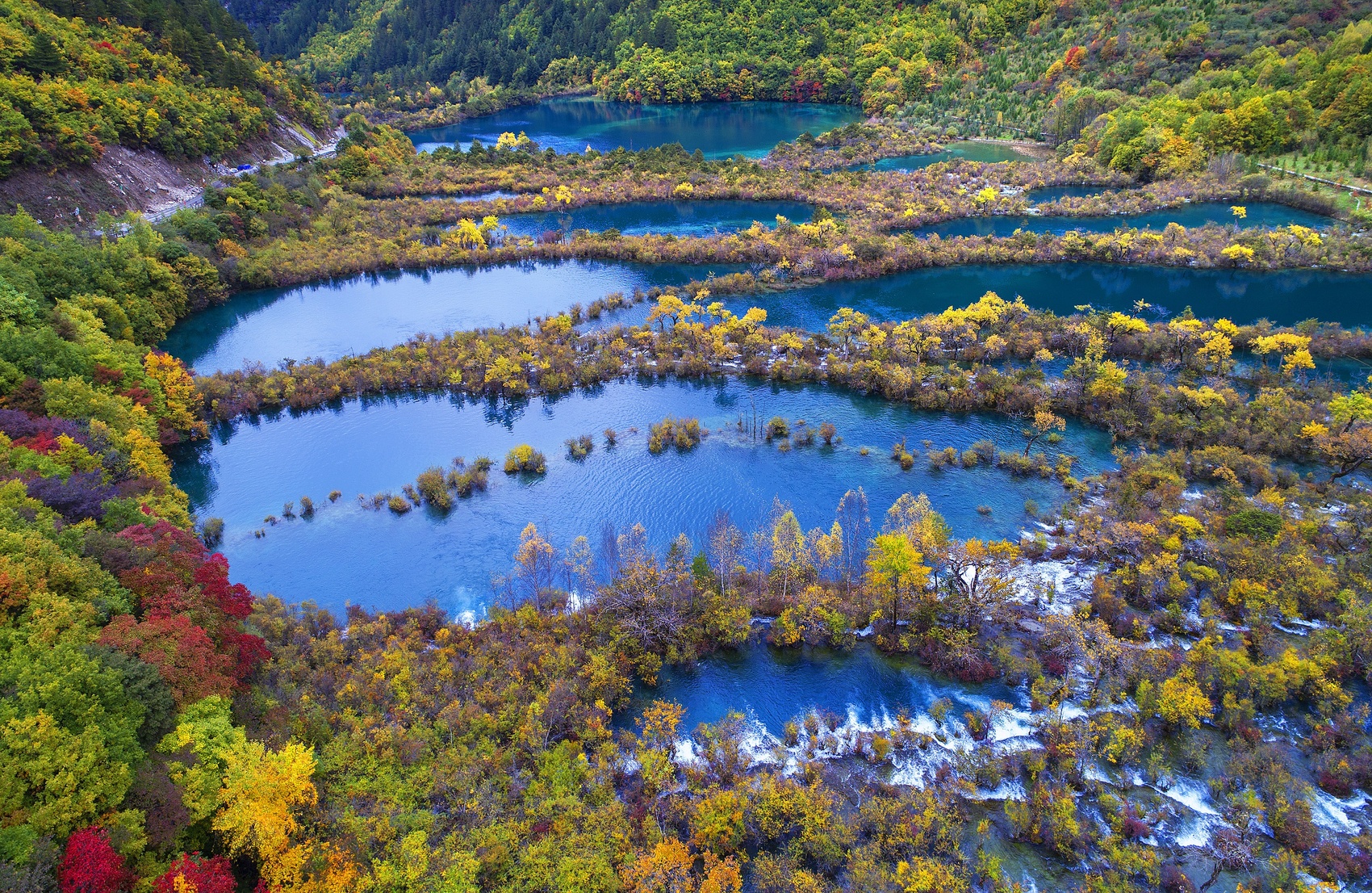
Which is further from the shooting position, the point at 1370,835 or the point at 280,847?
the point at 1370,835

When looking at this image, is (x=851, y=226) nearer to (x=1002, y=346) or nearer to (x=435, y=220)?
(x=1002, y=346)

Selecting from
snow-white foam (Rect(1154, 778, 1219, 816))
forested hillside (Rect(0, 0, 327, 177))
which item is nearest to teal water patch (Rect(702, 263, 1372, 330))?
snow-white foam (Rect(1154, 778, 1219, 816))

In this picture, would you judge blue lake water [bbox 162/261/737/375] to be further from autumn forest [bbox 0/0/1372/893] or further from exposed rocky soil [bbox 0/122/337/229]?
exposed rocky soil [bbox 0/122/337/229]

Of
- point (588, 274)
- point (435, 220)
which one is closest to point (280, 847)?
point (588, 274)

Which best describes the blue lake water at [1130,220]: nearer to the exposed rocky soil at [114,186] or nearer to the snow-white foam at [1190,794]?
Result: the snow-white foam at [1190,794]

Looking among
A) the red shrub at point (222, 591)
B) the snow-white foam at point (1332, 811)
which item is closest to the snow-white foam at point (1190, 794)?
the snow-white foam at point (1332, 811)
